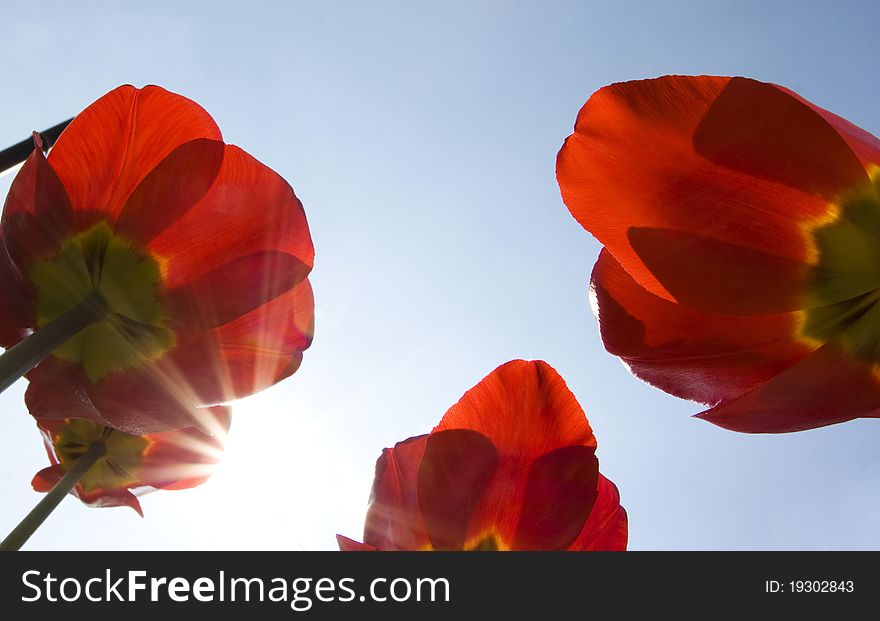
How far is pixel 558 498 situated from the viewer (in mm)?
854

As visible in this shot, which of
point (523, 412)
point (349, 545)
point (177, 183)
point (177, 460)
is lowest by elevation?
point (349, 545)

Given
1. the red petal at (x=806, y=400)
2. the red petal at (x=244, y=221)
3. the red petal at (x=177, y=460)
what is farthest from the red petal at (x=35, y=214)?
the red petal at (x=806, y=400)

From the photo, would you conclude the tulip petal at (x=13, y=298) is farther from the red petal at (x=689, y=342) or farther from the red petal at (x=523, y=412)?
the red petal at (x=689, y=342)

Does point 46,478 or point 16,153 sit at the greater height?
point 16,153

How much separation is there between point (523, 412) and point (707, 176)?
31cm

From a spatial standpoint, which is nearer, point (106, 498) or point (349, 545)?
point (349, 545)

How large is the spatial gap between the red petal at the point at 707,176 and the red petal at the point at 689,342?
0.12 feet

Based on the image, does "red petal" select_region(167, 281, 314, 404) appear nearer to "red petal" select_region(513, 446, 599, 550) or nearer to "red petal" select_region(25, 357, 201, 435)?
"red petal" select_region(25, 357, 201, 435)

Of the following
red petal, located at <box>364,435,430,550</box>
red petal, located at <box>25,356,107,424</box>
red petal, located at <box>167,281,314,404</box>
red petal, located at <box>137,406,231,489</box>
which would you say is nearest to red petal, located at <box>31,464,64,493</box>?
red petal, located at <box>137,406,231,489</box>

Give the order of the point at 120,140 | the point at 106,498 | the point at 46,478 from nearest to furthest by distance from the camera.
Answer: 1. the point at 120,140
2. the point at 46,478
3. the point at 106,498

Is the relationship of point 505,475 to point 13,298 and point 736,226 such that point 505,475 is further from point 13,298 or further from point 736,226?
point 13,298

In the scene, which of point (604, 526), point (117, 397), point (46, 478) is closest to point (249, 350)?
point (117, 397)
